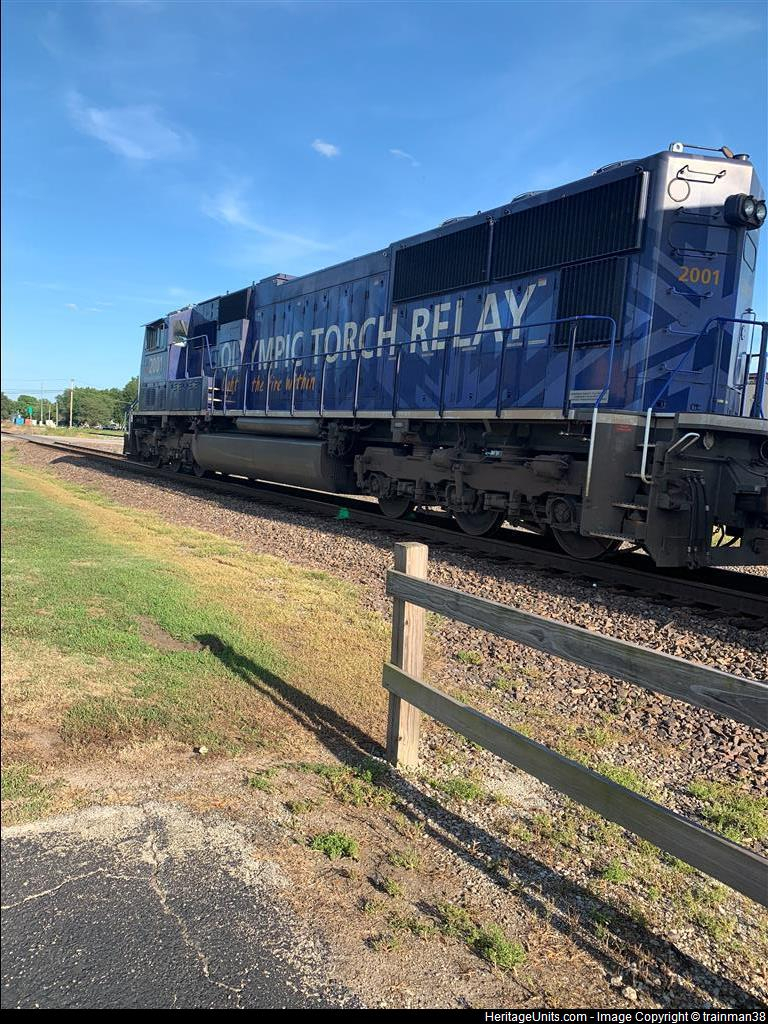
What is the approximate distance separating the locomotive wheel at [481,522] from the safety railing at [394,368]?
1.58 metres


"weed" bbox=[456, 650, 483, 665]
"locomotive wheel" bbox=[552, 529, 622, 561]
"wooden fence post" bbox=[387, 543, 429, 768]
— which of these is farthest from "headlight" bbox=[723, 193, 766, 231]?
"wooden fence post" bbox=[387, 543, 429, 768]

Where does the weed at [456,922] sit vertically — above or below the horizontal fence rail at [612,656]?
below

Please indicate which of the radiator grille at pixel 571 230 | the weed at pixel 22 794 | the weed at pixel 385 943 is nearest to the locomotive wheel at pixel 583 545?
the radiator grille at pixel 571 230

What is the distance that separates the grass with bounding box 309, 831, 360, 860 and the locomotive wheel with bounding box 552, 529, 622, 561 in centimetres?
638

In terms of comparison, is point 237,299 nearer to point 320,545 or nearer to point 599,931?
point 320,545

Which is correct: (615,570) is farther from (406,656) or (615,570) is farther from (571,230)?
(406,656)

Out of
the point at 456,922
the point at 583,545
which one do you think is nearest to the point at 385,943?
the point at 456,922

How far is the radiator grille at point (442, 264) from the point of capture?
10.7 m

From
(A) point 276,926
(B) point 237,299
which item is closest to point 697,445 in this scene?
(A) point 276,926

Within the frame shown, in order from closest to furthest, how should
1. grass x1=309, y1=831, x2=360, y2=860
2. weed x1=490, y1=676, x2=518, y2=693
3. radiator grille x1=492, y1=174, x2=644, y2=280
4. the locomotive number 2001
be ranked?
grass x1=309, y1=831, x2=360, y2=860 → weed x1=490, y1=676, x2=518, y2=693 → the locomotive number 2001 → radiator grille x1=492, y1=174, x2=644, y2=280

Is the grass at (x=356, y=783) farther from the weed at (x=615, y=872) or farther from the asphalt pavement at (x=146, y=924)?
the weed at (x=615, y=872)

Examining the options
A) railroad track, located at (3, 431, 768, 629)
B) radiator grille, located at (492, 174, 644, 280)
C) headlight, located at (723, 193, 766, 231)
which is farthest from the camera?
radiator grille, located at (492, 174, 644, 280)

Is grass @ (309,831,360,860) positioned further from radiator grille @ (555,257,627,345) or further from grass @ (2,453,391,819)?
radiator grille @ (555,257,627,345)

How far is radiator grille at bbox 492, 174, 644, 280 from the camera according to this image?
8672mm
